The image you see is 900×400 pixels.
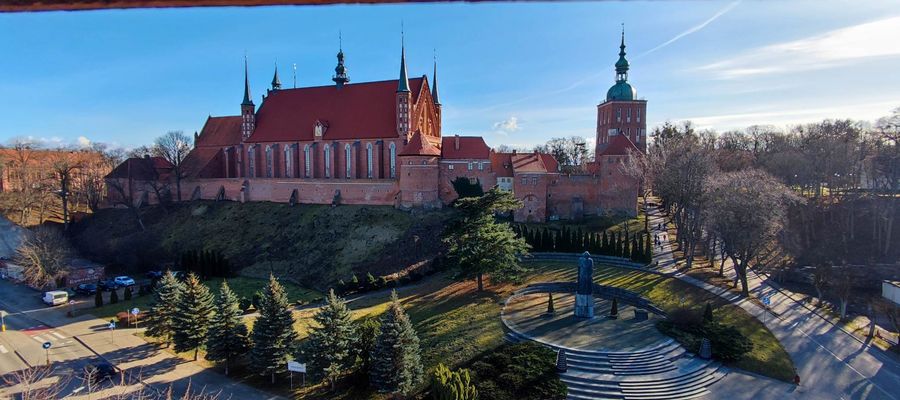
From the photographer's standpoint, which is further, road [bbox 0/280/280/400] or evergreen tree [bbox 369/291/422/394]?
road [bbox 0/280/280/400]

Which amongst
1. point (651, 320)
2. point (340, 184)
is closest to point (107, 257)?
point (340, 184)

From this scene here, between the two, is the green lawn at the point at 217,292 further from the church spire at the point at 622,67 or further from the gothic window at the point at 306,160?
the church spire at the point at 622,67

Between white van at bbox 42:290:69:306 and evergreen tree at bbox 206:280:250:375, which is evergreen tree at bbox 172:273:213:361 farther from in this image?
white van at bbox 42:290:69:306

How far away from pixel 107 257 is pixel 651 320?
4660 cm

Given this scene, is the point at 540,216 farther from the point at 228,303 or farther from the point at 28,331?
the point at 28,331

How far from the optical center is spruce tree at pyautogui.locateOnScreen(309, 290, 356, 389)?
18.6 metres

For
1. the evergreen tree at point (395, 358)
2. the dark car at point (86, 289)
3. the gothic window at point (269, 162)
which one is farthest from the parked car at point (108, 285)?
the evergreen tree at point (395, 358)

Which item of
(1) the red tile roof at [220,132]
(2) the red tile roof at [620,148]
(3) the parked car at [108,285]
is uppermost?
(1) the red tile roof at [220,132]

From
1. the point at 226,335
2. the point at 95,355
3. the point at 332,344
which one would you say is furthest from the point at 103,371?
the point at 332,344

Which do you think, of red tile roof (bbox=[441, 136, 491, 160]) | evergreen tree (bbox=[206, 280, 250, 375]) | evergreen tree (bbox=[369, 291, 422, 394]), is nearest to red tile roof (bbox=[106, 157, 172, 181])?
red tile roof (bbox=[441, 136, 491, 160])

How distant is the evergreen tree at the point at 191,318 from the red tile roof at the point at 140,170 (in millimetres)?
39196

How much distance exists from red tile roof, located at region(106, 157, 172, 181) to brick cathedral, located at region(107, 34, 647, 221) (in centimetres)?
13

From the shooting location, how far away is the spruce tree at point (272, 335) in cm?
1989

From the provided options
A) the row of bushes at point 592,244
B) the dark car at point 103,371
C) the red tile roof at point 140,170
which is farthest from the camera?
the red tile roof at point 140,170
